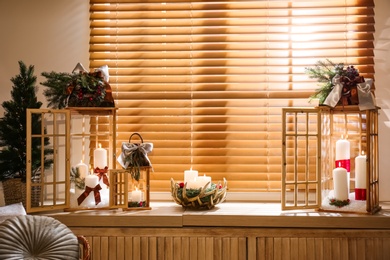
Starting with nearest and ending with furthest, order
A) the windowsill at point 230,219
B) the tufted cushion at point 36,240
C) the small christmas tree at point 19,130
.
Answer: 1. the tufted cushion at point 36,240
2. the windowsill at point 230,219
3. the small christmas tree at point 19,130

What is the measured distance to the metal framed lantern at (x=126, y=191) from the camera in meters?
2.81

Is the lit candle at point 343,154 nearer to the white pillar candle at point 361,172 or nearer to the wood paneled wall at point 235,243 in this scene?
the white pillar candle at point 361,172

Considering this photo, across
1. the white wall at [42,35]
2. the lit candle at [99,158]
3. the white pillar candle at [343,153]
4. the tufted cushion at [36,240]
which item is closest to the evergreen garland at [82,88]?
the lit candle at [99,158]

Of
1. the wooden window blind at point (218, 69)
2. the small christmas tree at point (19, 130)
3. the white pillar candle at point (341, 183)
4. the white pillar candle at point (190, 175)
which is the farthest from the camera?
the wooden window blind at point (218, 69)

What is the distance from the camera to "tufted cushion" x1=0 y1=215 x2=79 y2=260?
7.50ft

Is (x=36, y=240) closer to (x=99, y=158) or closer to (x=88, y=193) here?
(x=88, y=193)

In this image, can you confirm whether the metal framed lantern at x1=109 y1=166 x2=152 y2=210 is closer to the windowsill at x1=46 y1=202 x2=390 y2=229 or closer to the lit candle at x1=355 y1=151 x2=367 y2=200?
the windowsill at x1=46 y1=202 x2=390 y2=229

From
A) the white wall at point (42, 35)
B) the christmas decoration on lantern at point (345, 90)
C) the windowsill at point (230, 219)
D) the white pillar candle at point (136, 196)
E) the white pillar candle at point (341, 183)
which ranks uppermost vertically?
the white wall at point (42, 35)

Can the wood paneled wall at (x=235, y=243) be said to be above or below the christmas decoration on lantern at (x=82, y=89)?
below

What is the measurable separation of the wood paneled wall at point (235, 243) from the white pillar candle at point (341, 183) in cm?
20

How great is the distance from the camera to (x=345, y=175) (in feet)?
9.09

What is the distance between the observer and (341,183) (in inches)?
109

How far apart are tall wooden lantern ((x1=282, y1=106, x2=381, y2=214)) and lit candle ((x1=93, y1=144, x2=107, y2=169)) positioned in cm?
103

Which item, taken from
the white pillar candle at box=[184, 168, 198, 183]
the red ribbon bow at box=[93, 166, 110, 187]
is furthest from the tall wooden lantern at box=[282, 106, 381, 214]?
the red ribbon bow at box=[93, 166, 110, 187]
